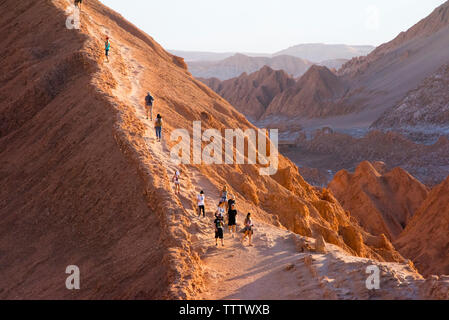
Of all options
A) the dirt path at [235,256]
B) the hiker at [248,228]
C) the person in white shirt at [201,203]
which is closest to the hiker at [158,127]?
the dirt path at [235,256]

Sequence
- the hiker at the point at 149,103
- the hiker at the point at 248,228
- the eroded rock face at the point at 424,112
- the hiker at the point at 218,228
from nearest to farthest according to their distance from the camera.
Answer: the hiker at the point at 218,228 → the hiker at the point at 248,228 → the hiker at the point at 149,103 → the eroded rock face at the point at 424,112

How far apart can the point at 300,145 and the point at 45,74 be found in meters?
46.3

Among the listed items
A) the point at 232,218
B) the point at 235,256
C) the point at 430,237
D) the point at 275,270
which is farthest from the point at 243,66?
the point at 275,270

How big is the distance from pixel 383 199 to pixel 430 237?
7.34m

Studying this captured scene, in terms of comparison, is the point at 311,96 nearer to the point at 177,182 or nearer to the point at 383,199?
the point at 383,199

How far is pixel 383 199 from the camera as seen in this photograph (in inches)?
1141

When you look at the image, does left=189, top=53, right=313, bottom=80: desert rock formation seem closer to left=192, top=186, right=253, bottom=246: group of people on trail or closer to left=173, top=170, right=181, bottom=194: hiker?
left=173, top=170, right=181, bottom=194: hiker

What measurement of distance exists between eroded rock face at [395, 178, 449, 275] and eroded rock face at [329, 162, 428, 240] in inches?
132

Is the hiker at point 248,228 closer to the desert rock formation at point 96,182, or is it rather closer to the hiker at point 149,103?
the desert rock formation at point 96,182

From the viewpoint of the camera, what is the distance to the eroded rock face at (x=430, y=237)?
66.4 feet

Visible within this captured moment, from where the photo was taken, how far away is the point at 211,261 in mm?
9477

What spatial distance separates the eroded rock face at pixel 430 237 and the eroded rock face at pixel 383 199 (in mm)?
3355
